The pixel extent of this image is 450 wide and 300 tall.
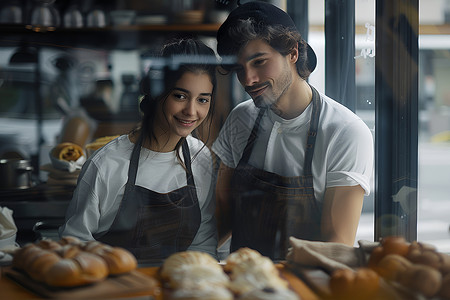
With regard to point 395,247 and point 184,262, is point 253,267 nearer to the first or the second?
point 184,262

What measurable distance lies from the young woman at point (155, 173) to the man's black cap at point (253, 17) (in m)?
0.05

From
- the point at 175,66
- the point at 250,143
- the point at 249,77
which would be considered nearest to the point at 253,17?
the point at 249,77

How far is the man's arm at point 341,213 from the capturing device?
1.54 m

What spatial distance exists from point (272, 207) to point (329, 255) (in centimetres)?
29

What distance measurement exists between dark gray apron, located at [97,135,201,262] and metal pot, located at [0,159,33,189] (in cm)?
29

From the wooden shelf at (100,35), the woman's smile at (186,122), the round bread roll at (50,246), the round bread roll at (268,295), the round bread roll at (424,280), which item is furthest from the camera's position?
the woman's smile at (186,122)

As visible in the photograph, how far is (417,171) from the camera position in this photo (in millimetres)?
1574

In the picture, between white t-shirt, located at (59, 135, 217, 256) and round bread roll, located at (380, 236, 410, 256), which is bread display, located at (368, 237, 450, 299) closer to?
round bread roll, located at (380, 236, 410, 256)

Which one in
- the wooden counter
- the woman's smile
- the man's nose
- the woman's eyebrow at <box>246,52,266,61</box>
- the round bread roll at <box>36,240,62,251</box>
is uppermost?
the woman's eyebrow at <box>246,52,266,61</box>

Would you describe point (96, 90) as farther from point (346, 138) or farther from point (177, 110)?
point (346, 138)

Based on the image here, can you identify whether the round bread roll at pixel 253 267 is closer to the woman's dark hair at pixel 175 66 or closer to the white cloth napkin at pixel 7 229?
the woman's dark hair at pixel 175 66

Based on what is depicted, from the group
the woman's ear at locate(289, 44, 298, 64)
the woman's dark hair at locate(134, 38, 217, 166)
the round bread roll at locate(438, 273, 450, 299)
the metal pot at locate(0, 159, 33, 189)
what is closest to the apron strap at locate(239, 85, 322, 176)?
the woman's ear at locate(289, 44, 298, 64)

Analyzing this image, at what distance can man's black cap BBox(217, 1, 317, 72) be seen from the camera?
1.49 meters

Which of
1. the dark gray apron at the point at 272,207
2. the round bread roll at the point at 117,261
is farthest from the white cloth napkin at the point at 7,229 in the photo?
the dark gray apron at the point at 272,207
